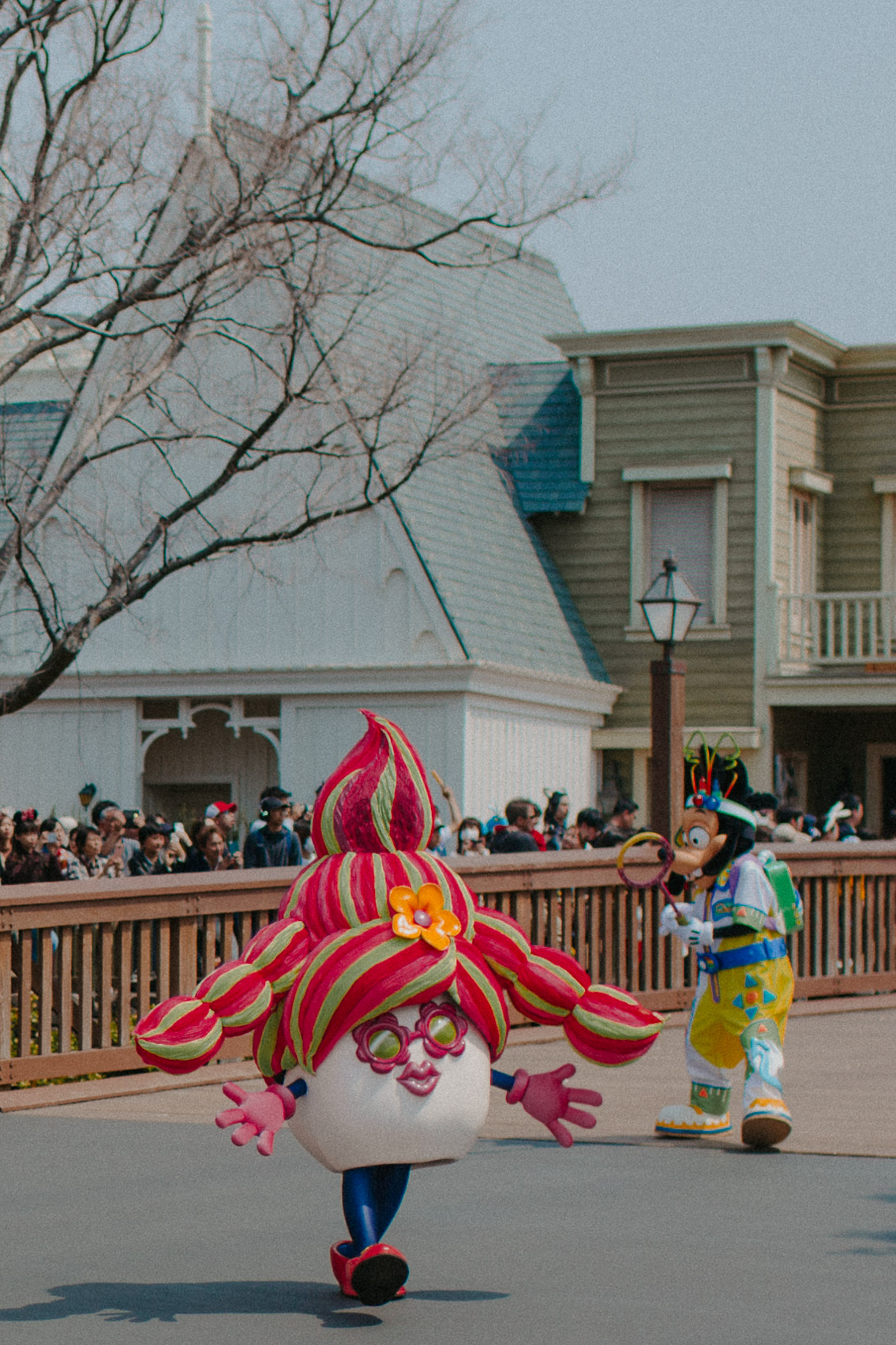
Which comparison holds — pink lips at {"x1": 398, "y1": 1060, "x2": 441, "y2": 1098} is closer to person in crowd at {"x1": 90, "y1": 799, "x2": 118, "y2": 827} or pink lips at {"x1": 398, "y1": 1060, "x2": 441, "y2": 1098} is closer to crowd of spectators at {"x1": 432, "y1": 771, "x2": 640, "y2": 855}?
crowd of spectators at {"x1": 432, "y1": 771, "x2": 640, "y2": 855}

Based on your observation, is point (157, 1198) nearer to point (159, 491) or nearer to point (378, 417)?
point (378, 417)

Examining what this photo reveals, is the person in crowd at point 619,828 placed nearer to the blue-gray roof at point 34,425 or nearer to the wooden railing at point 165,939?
the wooden railing at point 165,939

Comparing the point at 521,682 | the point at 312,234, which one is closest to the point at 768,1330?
the point at 312,234

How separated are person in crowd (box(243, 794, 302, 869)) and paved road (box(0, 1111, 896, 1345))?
443cm

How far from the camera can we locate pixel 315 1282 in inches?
245

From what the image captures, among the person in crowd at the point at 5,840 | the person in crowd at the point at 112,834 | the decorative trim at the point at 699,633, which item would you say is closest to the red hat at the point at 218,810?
the person in crowd at the point at 112,834

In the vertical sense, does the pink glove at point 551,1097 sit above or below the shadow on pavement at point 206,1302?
above

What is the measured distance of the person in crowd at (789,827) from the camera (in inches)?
684

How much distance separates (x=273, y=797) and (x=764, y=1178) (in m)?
6.63

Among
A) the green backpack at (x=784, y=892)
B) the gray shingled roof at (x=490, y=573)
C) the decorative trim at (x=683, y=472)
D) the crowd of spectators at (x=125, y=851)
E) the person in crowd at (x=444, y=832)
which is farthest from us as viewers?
the decorative trim at (x=683, y=472)

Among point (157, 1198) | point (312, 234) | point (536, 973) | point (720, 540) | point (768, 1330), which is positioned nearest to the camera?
point (768, 1330)

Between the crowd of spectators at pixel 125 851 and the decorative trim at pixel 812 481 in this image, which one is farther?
the decorative trim at pixel 812 481

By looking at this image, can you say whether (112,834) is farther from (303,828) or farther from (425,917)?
(425,917)

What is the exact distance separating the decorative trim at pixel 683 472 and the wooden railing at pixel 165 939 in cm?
941
